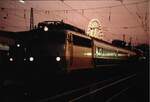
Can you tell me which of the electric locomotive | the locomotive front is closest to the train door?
the electric locomotive

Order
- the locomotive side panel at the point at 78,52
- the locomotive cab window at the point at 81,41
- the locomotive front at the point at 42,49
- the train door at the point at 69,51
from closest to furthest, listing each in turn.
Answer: the locomotive front at the point at 42,49, the train door at the point at 69,51, the locomotive side panel at the point at 78,52, the locomotive cab window at the point at 81,41

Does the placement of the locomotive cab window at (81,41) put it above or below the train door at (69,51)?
above

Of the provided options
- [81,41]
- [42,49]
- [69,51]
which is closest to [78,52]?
[81,41]

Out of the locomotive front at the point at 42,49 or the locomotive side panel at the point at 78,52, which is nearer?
the locomotive front at the point at 42,49

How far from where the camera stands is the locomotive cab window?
29.9ft

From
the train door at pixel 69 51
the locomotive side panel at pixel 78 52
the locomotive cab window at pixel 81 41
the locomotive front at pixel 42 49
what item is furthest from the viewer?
the locomotive cab window at pixel 81 41

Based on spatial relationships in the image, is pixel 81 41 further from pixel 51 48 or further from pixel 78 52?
pixel 51 48

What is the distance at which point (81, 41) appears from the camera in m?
9.73

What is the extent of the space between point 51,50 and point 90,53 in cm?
311

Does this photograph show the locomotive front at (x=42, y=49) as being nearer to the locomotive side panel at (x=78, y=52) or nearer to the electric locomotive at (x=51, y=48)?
the electric locomotive at (x=51, y=48)

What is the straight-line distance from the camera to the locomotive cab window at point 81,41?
9.11 metres

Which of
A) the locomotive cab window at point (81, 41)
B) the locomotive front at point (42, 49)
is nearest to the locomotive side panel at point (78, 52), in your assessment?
the locomotive cab window at point (81, 41)

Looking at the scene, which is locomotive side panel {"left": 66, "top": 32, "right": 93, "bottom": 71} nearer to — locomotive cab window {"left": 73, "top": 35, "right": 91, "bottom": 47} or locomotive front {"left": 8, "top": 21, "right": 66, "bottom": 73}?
locomotive cab window {"left": 73, "top": 35, "right": 91, "bottom": 47}

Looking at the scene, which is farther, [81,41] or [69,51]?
[81,41]
